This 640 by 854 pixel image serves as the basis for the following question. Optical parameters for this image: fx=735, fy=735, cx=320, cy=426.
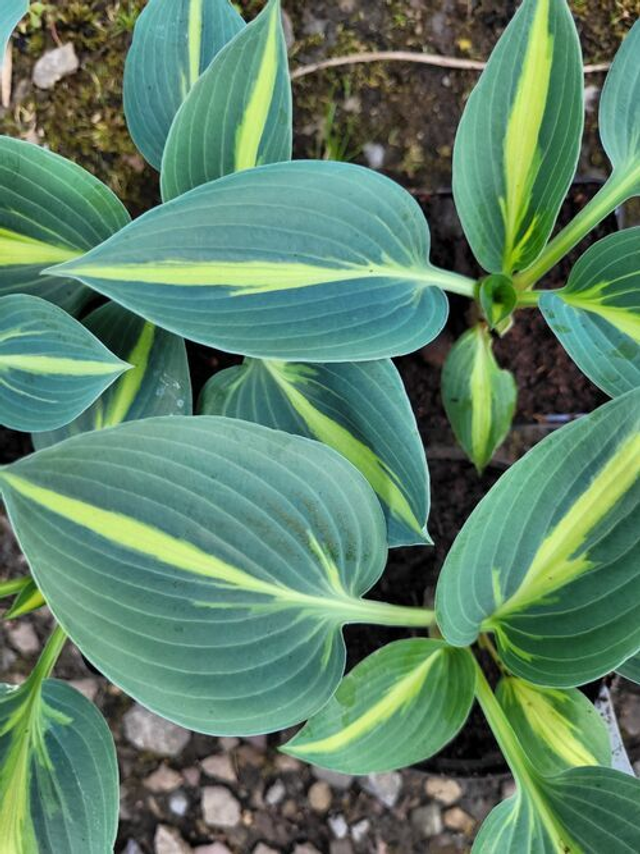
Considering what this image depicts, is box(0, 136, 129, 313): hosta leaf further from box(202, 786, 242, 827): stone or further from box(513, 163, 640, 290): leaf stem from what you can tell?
box(202, 786, 242, 827): stone

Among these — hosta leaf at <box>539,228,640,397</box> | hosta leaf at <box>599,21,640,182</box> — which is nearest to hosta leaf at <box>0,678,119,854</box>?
hosta leaf at <box>539,228,640,397</box>

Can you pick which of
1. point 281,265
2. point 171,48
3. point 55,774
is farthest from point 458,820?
point 171,48

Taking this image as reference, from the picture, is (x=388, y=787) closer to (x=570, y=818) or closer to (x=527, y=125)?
(x=570, y=818)

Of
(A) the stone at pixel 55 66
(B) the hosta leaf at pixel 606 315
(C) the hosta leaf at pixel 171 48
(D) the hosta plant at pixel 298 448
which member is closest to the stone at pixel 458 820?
(D) the hosta plant at pixel 298 448

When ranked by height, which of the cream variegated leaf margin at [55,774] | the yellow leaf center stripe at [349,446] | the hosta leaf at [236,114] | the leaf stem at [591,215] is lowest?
the cream variegated leaf margin at [55,774]

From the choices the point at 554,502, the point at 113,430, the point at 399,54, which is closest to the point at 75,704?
the point at 113,430

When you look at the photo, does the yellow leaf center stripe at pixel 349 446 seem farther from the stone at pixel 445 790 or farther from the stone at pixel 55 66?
the stone at pixel 55 66
